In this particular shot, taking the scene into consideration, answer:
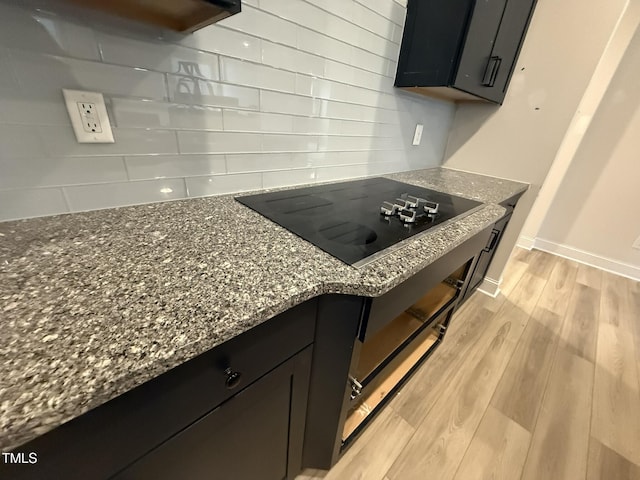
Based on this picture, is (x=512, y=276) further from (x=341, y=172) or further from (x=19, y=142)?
(x=19, y=142)

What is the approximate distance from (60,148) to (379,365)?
1093 millimetres

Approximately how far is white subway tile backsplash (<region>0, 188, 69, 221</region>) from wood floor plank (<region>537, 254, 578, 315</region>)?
8.93 feet

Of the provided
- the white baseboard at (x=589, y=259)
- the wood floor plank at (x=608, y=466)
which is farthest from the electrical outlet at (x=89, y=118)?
the white baseboard at (x=589, y=259)

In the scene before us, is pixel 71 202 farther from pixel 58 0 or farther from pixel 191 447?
pixel 191 447

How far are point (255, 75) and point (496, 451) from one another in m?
1.68

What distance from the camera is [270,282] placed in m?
0.50

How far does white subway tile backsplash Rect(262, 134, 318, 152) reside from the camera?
0.99 meters

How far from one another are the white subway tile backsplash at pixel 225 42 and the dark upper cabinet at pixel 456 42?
0.79m

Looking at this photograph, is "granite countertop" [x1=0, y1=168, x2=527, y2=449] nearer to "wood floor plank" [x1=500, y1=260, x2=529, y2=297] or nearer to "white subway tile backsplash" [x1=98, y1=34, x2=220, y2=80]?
"white subway tile backsplash" [x1=98, y1=34, x2=220, y2=80]

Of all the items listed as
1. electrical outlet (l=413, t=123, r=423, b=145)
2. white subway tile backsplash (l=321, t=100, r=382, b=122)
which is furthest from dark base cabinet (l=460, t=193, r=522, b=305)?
white subway tile backsplash (l=321, t=100, r=382, b=122)

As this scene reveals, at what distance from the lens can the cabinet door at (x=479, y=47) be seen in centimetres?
113

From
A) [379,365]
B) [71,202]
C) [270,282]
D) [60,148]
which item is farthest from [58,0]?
[379,365]

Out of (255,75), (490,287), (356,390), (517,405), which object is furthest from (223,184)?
(490,287)

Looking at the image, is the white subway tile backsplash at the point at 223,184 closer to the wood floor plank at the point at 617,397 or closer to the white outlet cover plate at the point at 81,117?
the white outlet cover plate at the point at 81,117
